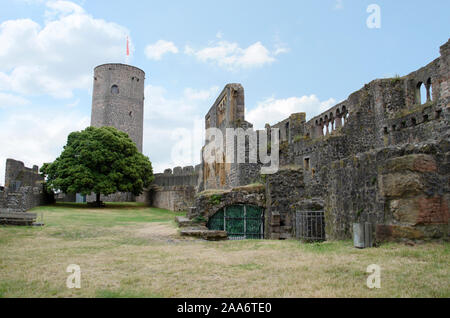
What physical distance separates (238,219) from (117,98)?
40.2m

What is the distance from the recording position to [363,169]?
7398 millimetres

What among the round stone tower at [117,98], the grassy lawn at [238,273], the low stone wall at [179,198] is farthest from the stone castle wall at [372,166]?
the round stone tower at [117,98]

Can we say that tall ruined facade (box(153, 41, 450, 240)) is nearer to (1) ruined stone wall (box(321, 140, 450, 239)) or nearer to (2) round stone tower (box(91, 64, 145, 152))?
(1) ruined stone wall (box(321, 140, 450, 239))

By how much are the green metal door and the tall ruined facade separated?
0.21m

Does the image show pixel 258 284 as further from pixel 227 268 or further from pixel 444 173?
pixel 444 173

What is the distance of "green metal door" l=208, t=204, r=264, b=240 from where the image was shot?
14961mm

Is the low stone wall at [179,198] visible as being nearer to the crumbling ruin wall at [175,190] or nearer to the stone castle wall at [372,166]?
the crumbling ruin wall at [175,190]

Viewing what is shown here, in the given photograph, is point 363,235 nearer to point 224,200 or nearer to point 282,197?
point 282,197

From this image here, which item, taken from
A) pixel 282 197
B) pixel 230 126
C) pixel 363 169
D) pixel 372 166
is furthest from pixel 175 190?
pixel 372 166

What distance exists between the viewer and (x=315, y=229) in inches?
423

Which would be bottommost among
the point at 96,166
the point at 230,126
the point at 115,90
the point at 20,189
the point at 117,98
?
the point at 20,189

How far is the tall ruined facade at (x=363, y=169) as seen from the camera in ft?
19.8

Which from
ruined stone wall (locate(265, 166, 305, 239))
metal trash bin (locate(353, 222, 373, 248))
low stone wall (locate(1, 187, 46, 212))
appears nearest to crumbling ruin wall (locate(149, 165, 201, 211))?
ruined stone wall (locate(265, 166, 305, 239))

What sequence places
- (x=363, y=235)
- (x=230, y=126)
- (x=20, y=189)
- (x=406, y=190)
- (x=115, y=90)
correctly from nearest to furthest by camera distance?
(x=406, y=190) → (x=363, y=235) → (x=230, y=126) → (x=20, y=189) → (x=115, y=90)
